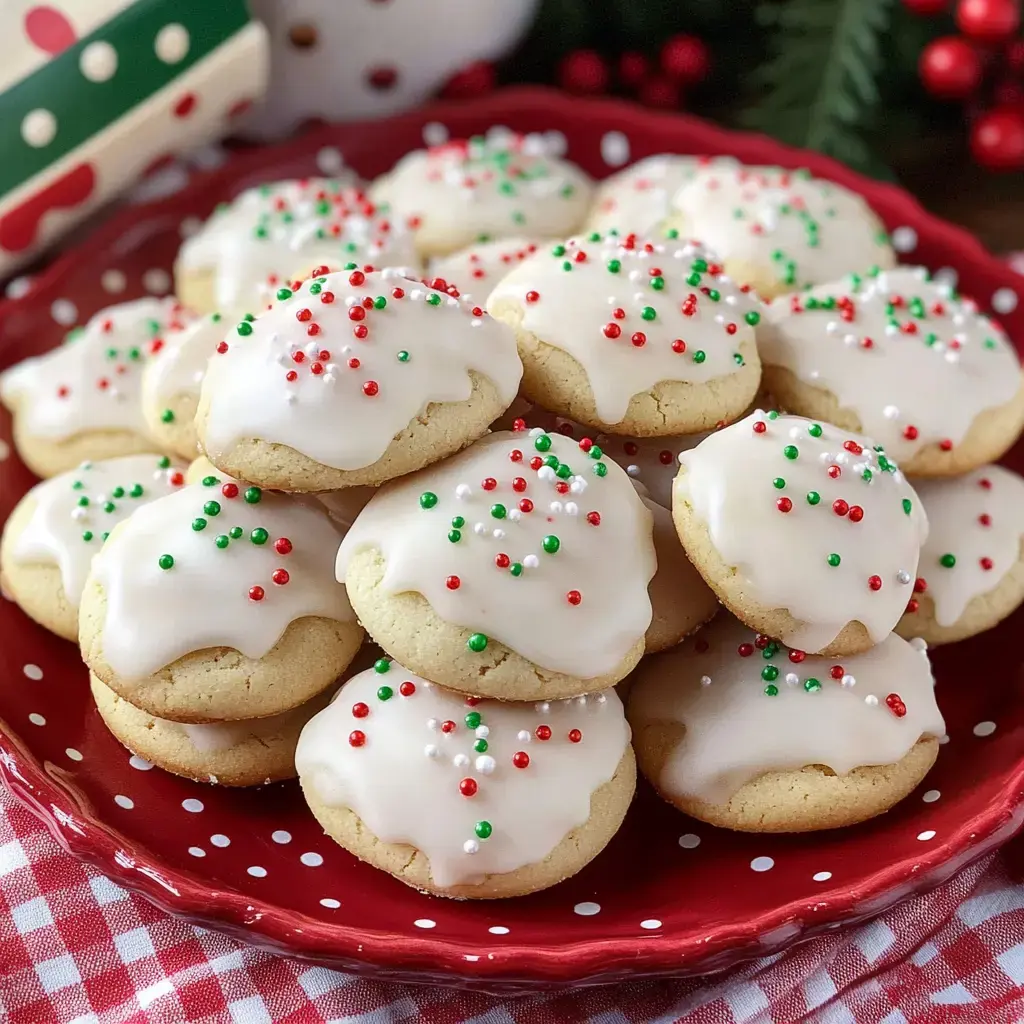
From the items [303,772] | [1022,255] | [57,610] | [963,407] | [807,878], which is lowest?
[1022,255]

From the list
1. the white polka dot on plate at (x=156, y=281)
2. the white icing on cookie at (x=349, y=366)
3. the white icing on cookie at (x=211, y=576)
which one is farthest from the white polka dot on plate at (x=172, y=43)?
the white icing on cookie at (x=211, y=576)

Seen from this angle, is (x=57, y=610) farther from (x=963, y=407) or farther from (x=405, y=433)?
(x=963, y=407)

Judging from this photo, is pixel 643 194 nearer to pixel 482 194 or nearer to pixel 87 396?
pixel 482 194

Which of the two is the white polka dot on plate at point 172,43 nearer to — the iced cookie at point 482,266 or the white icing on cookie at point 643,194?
the iced cookie at point 482,266

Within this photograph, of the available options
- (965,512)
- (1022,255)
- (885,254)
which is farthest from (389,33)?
(965,512)

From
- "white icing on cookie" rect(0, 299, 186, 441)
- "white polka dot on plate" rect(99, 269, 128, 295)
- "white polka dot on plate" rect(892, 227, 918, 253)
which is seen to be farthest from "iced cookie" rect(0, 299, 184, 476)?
"white polka dot on plate" rect(892, 227, 918, 253)

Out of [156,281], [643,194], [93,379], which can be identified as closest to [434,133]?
[643,194]
